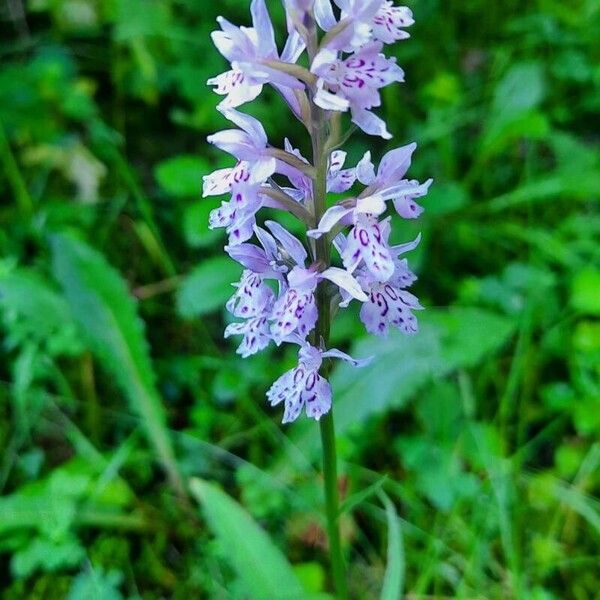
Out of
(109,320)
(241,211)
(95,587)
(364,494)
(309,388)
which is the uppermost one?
(241,211)

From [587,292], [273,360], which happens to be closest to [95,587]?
[273,360]

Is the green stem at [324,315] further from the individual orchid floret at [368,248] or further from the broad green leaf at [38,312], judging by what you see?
the broad green leaf at [38,312]

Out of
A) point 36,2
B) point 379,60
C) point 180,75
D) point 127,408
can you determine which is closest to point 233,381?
point 127,408

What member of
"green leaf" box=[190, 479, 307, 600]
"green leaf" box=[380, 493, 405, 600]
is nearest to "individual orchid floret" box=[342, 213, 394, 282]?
"green leaf" box=[380, 493, 405, 600]

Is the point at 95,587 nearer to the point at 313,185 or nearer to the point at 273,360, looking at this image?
the point at 273,360

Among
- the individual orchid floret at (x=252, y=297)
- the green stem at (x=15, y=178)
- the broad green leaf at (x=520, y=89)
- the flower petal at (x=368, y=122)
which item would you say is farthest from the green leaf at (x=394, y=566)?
the green stem at (x=15, y=178)

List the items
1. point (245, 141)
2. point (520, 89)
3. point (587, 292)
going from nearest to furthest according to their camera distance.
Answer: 1. point (245, 141)
2. point (587, 292)
3. point (520, 89)

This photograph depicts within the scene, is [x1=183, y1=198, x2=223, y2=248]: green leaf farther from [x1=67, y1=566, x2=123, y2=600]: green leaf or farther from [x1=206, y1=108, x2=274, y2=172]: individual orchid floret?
[x1=206, y1=108, x2=274, y2=172]: individual orchid floret

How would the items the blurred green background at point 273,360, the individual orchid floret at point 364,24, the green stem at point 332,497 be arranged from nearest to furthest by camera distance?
1. the individual orchid floret at point 364,24
2. the green stem at point 332,497
3. the blurred green background at point 273,360
